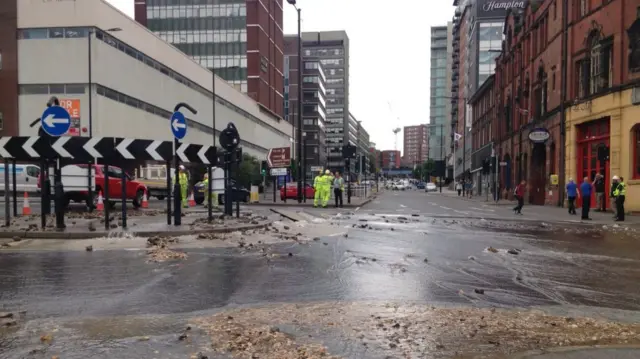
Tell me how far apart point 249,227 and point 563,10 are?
944 inches

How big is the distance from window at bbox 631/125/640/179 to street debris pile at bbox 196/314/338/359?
73.8ft

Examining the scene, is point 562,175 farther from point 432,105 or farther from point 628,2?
point 432,105

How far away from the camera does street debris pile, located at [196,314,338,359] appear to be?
423 centimetres

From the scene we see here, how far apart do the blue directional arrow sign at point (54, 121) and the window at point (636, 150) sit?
72.2 ft

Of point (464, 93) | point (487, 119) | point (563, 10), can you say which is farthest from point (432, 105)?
point (563, 10)

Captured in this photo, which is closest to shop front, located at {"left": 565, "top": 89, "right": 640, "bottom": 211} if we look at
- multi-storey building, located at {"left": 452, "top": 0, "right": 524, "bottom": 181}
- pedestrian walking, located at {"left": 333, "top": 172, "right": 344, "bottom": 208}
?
Result: pedestrian walking, located at {"left": 333, "top": 172, "right": 344, "bottom": 208}

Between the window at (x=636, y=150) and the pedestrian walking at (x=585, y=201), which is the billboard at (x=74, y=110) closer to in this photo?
the pedestrian walking at (x=585, y=201)

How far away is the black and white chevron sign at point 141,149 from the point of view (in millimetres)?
12812

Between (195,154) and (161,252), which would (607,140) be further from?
(161,252)

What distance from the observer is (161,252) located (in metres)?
9.29

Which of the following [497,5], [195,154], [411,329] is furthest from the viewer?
[497,5]

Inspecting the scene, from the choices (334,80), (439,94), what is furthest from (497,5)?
(334,80)

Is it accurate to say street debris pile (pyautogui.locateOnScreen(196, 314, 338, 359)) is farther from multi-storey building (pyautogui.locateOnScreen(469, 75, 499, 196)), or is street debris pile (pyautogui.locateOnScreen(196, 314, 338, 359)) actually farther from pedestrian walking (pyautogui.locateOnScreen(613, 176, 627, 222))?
multi-storey building (pyautogui.locateOnScreen(469, 75, 499, 196))

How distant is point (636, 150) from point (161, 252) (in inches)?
837
